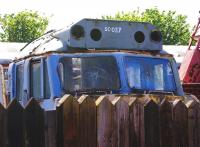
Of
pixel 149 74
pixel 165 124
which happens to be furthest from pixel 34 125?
pixel 149 74

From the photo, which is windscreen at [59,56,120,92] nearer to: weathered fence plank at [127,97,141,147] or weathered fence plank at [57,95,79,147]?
weathered fence plank at [127,97,141,147]

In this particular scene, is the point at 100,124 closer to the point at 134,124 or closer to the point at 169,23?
the point at 134,124

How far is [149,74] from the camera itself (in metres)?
7.32

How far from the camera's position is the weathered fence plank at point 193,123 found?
478cm

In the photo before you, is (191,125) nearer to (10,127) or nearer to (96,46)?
(10,127)

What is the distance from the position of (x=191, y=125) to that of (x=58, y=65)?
2527 mm

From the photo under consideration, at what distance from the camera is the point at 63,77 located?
6.71 m

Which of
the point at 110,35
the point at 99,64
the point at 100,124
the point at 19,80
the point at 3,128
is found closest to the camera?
the point at 3,128

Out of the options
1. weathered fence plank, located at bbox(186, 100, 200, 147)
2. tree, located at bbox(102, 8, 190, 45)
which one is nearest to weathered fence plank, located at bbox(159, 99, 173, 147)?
weathered fence plank, located at bbox(186, 100, 200, 147)

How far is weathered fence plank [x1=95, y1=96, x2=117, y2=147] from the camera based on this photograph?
4445 millimetres

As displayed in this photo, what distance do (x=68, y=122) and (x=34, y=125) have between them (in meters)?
0.31

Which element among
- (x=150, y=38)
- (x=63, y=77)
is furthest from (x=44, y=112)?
(x=150, y=38)

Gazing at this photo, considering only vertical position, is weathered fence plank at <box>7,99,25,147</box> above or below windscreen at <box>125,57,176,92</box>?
below

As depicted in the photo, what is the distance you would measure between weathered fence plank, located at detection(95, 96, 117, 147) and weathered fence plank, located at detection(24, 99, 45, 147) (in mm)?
526
